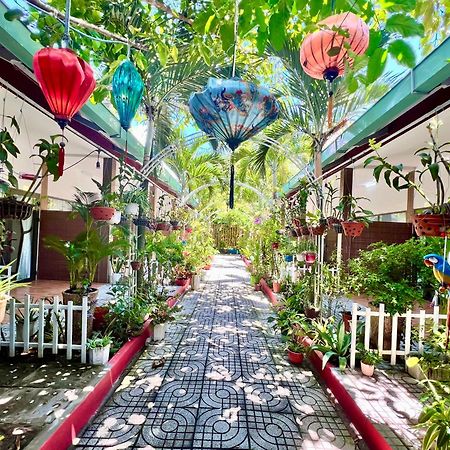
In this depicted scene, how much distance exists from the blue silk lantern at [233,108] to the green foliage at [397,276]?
2245 millimetres

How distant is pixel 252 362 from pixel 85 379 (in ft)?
5.56

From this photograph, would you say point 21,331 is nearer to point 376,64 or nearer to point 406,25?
point 376,64

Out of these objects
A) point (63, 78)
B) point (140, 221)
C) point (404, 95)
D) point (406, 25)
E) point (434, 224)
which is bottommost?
point (434, 224)

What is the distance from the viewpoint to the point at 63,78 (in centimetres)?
156

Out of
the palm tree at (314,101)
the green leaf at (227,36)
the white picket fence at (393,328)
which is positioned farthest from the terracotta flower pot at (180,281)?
the green leaf at (227,36)

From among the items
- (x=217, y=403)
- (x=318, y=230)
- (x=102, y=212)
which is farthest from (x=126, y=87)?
(x=318, y=230)

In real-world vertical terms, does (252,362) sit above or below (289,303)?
below

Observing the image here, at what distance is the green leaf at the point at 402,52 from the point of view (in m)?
1.33

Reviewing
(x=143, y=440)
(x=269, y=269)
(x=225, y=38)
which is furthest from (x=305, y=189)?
(x=269, y=269)

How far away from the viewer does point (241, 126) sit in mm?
2059

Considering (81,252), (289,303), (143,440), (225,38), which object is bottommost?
(143,440)

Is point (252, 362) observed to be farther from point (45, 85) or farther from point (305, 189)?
point (45, 85)

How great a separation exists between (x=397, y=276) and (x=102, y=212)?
319cm

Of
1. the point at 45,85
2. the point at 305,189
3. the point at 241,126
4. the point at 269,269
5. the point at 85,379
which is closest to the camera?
the point at 45,85
